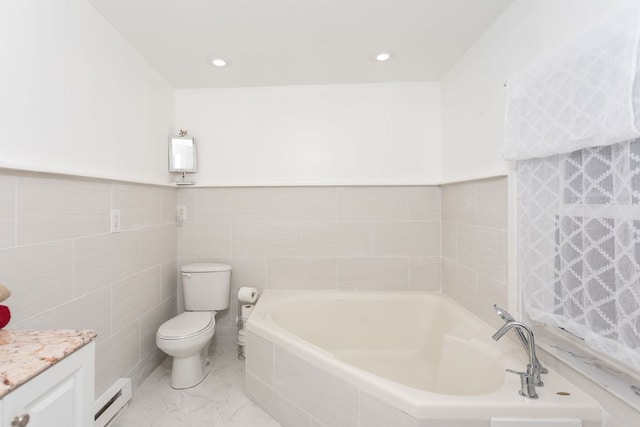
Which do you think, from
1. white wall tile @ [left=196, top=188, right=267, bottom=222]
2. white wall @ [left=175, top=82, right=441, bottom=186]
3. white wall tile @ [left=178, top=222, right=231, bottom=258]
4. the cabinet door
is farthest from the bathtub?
white wall @ [left=175, top=82, right=441, bottom=186]

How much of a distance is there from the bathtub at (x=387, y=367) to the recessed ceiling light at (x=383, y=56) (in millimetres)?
1742

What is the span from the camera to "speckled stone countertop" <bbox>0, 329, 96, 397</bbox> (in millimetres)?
633

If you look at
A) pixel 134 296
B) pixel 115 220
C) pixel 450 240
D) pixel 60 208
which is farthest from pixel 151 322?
pixel 450 240

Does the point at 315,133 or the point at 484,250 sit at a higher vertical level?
the point at 315,133

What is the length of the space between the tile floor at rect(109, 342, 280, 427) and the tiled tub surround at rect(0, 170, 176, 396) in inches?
5.7

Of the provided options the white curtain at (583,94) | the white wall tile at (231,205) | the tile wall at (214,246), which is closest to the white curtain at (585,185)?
the white curtain at (583,94)

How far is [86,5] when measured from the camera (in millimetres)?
1458

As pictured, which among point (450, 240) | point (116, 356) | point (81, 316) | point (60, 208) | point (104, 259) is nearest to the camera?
point (60, 208)

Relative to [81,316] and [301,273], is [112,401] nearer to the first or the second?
[81,316]

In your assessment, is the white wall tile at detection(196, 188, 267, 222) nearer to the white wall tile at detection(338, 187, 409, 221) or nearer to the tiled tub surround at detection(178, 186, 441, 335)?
the tiled tub surround at detection(178, 186, 441, 335)

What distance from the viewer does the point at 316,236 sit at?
2.39 metres

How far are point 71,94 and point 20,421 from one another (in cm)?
137

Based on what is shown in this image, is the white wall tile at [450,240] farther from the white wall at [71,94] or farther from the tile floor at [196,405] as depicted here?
the white wall at [71,94]

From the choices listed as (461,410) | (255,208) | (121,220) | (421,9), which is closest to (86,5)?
(121,220)
